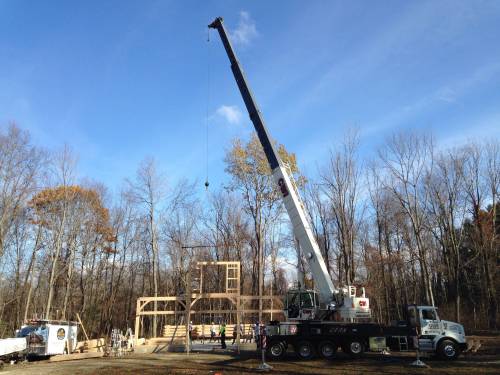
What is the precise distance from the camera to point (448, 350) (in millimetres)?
15820

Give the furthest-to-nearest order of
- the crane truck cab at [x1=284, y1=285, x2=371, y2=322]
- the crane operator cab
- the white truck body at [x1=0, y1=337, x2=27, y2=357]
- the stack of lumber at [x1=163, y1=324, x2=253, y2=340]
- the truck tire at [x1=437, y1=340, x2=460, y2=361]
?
the stack of lumber at [x1=163, y1=324, x2=253, y2=340] < the white truck body at [x1=0, y1=337, x2=27, y2=357] < the crane operator cab < the crane truck cab at [x1=284, y1=285, x2=371, y2=322] < the truck tire at [x1=437, y1=340, x2=460, y2=361]

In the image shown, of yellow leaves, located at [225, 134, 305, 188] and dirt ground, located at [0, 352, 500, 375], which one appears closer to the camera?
dirt ground, located at [0, 352, 500, 375]

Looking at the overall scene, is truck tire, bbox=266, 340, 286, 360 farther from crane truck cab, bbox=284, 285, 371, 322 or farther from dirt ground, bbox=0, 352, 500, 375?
crane truck cab, bbox=284, 285, 371, 322

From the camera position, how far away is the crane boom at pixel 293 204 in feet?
55.8

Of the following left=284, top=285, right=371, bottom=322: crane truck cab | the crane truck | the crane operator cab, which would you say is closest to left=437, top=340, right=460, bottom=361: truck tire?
the crane truck

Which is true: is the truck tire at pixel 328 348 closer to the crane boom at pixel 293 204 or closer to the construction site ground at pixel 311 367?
the construction site ground at pixel 311 367

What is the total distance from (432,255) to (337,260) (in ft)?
43.0

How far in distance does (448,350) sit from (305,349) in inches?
227

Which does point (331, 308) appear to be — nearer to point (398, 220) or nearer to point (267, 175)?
point (267, 175)

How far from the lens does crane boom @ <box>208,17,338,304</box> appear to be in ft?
55.8

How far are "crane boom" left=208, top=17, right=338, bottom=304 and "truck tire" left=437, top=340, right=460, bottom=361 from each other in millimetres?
4629

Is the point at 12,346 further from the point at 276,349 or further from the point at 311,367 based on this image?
the point at 311,367

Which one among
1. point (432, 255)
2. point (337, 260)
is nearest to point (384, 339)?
point (337, 260)

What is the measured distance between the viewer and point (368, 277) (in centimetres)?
4119
